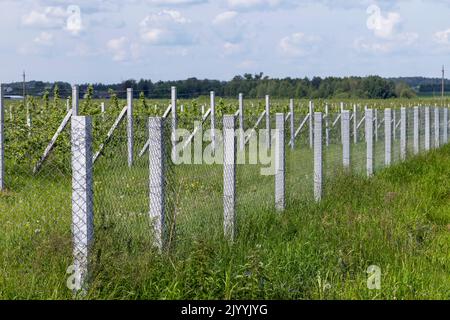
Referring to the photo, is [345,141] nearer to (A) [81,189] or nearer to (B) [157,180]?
(B) [157,180]

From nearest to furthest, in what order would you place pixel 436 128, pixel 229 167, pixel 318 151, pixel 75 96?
pixel 229 167 → pixel 318 151 → pixel 75 96 → pixel 436 128

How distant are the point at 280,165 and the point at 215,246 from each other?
277cm

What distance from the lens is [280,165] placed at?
31.8ft

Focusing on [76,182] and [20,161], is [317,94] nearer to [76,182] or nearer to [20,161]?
[20,161]

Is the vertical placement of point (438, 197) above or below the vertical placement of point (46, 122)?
below

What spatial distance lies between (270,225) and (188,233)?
158 centimetres

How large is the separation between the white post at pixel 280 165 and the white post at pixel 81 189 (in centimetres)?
371

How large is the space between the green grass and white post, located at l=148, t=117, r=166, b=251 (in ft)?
0.37

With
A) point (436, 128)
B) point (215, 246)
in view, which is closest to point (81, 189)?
point (215, 246)

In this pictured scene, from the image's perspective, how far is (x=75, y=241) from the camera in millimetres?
6297
